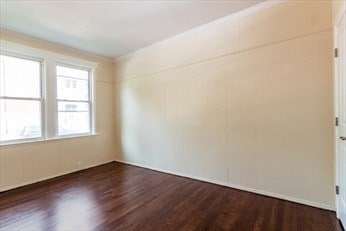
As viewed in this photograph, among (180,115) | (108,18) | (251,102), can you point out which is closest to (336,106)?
(251,102)

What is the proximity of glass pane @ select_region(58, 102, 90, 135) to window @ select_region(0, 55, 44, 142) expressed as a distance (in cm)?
40

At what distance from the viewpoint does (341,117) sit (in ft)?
6.77

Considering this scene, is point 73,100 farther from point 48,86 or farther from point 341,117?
point 341,117

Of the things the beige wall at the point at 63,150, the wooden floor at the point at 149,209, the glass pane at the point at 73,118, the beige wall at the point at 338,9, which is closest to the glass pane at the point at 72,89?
the glass pane at the point at 73,118

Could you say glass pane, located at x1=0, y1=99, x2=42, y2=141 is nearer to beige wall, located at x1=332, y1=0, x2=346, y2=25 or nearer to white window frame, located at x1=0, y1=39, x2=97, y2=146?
white window frame, located at x1=0, y1=39, x2=97, y2=146

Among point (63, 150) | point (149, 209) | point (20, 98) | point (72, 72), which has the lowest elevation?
point (149, 209)

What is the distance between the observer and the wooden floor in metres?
2.18

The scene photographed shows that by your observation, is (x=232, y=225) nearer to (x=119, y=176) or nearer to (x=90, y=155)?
(x=119, y=176)

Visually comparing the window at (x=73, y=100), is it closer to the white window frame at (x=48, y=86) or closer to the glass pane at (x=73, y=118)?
the glass pane at (x=73, y=118)

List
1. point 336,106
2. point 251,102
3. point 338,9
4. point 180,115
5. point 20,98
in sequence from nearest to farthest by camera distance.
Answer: point 338,9 → point 336,106 → point 251,102 → point 20,98 → point 180,115

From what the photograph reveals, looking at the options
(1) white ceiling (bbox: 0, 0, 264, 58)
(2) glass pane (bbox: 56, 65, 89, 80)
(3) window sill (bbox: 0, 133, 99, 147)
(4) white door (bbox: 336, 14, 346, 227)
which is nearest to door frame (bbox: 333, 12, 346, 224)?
(4) white door (bbox: 336, 14, 346, 227)

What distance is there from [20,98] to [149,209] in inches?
121

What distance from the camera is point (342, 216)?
2088 mm

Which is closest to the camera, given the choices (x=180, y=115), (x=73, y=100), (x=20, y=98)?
(x=20, y=98)
